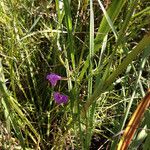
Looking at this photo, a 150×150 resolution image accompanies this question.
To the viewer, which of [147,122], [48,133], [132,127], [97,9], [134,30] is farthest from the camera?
[97,9]

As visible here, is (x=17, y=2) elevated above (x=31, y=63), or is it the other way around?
(x=17, y=2)

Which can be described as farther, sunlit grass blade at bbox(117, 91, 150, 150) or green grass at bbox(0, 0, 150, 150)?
green grass at bbox(0, 0, 150, 150)

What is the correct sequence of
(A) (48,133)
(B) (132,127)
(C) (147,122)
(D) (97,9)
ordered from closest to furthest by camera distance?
(B) (132,127) → (C) (147,122) → (A) (48,133) → (D) (97,9)

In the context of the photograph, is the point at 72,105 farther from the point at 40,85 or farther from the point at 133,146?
the point at 40,85

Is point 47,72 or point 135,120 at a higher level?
point 135,120

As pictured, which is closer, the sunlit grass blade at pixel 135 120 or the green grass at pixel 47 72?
the sunlit grass blade at pixel 135 120

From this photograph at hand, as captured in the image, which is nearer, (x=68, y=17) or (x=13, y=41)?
(x=68, y=17)

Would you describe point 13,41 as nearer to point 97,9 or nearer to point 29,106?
A: point 29,106

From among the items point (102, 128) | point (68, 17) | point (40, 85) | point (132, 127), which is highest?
point (68, 17)

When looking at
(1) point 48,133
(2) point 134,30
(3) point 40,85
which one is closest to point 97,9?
(2) point 134,30

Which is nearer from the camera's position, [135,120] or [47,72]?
[135,120]
